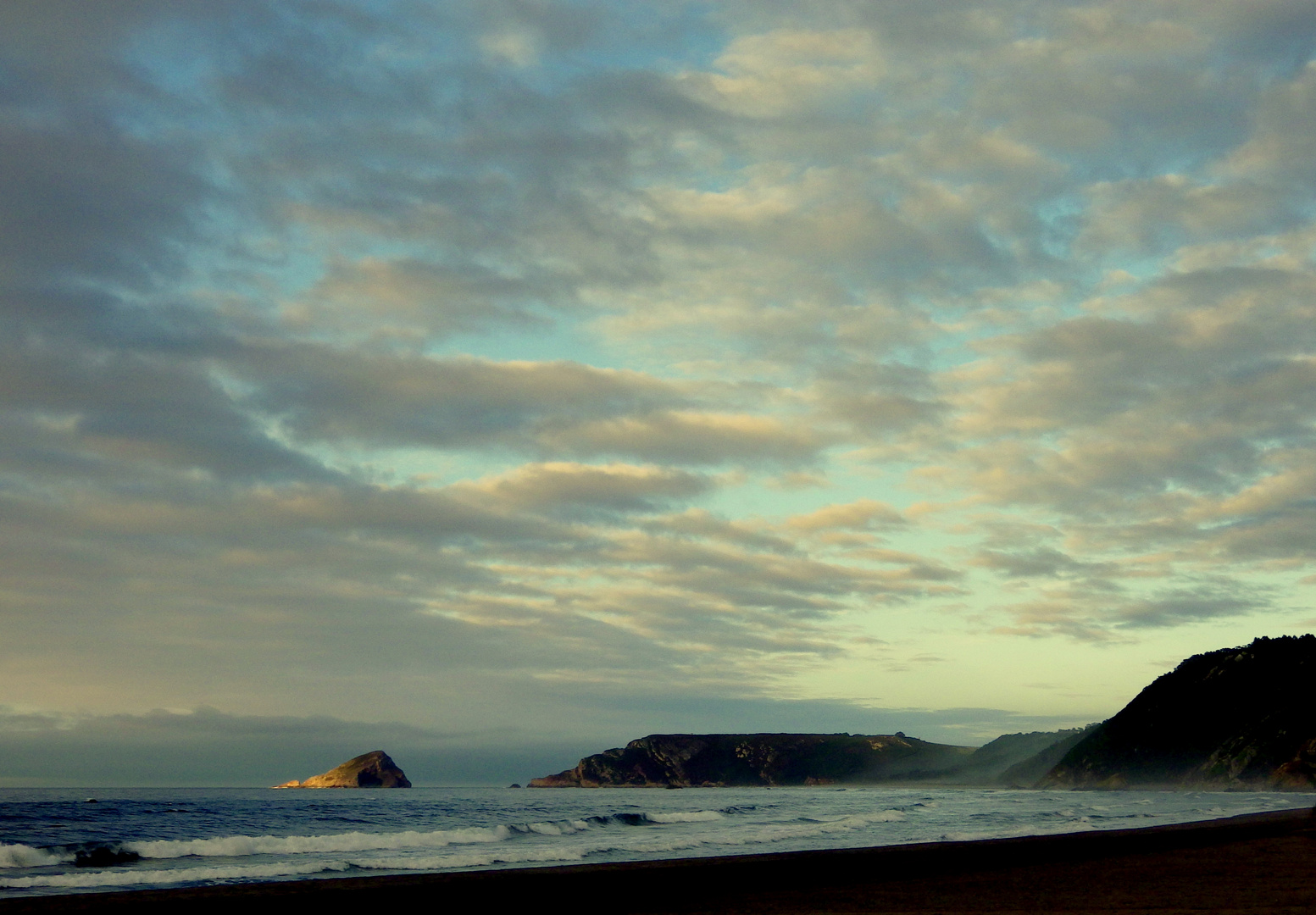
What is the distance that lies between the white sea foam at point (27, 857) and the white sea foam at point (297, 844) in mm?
2124

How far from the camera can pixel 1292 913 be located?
38.7 feet

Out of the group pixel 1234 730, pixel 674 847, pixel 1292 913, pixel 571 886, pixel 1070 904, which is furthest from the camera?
pixel 1234 730

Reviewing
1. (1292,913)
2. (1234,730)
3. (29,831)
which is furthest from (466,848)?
(1234,730)

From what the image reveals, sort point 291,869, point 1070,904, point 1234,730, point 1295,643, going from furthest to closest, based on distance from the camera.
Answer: point 1295,643, point 1234,730, point 291,869, point 1070,904

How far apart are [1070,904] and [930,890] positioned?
294 cm

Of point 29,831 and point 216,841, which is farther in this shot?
point 29,831

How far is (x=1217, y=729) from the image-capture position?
157m

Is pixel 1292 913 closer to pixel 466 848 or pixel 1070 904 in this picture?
pixel 1070 904

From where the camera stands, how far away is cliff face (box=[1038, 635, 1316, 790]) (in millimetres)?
135500

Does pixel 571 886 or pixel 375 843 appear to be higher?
pixel 571 886

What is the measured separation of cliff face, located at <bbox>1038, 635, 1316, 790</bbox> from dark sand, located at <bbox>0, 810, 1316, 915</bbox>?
124 metres

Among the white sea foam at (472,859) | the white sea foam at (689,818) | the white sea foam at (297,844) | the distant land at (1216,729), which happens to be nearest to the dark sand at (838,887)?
the white sea foam at (472,859)

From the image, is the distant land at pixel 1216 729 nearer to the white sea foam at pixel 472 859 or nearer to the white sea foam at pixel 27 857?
the white sea foam at pixel 472 859

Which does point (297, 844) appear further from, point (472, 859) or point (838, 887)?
point (838, 887)
